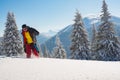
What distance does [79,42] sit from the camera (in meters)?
34.1

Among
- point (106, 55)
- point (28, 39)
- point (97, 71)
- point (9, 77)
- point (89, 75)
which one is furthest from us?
point (106, 55)

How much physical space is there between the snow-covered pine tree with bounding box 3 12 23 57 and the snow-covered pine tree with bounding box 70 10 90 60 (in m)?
10.2

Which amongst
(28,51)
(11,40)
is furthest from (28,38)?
(11,40)

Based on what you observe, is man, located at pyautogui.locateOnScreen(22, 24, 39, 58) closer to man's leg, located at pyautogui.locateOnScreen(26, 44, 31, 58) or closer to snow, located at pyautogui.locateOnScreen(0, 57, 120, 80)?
man's leg, located at pyautogui.locateOnScreen(26, 44, 31, 58)

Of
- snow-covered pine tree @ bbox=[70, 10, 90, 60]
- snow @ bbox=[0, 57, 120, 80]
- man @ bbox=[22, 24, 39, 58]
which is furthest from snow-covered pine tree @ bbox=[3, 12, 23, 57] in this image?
snow @ bbox=[0, 57, 120, 80]

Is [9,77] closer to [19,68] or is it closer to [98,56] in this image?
[19,68]

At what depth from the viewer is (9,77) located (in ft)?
23.6

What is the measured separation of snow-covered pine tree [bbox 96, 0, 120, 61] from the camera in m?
31.1

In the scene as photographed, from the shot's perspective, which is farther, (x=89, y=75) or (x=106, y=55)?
(x=106, y=55)

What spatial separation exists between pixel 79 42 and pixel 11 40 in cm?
1276

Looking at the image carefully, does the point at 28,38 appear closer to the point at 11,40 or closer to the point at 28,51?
the point at 28,51

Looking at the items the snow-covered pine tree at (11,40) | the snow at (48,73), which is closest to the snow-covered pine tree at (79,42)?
the snow-covered pine tree at (11,40)

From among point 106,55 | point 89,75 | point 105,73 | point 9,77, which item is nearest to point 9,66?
point 9,77

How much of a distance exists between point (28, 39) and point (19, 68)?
3.83m
